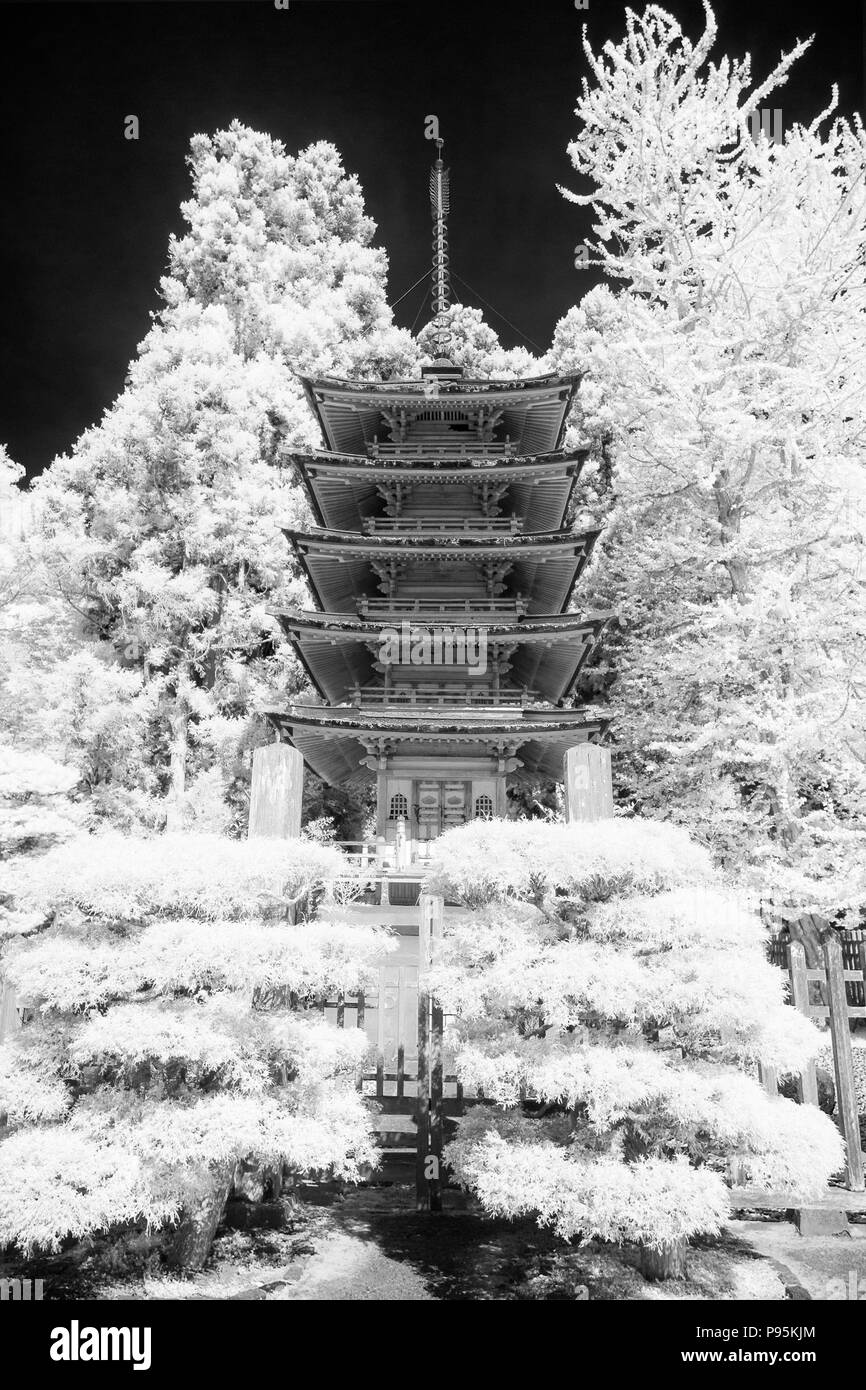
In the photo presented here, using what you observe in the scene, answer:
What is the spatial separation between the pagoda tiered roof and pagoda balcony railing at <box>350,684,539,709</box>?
1786mm

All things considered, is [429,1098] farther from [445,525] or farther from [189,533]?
[189,533]

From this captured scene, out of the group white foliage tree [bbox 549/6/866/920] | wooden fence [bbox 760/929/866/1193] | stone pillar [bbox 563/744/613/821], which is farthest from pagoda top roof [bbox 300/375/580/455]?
wooden fence [bbox 760/929/866/1193]

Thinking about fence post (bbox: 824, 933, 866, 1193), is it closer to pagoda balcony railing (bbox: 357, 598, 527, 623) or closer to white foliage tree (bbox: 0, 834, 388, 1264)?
white foliage tree (bbox: 0, 834, 388, 1264)

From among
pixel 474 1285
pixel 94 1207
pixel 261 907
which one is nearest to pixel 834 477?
pixel 261 907

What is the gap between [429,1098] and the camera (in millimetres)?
7414

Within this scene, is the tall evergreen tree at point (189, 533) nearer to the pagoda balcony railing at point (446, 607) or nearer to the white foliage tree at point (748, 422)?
the pagoda balcony railing at point (446, 607)

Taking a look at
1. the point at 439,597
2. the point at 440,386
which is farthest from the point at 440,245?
the point at 439,597

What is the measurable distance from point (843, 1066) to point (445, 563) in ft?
31.5

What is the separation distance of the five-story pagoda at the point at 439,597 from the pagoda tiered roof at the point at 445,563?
0.11 ft

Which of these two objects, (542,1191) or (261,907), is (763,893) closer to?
(542,1191)

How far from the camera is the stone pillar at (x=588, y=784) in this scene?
10961 mm

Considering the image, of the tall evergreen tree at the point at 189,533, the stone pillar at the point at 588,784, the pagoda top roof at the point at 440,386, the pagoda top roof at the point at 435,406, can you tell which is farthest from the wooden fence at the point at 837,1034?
the tall evergreen tree at the point at 189,533

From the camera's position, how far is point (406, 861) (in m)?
10.9

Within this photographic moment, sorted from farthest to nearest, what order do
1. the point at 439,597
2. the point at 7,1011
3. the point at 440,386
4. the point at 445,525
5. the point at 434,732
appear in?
the point at 440,386, the point at 445,525, the point at 439,597, the point at 434,732, the point at 7,1011
